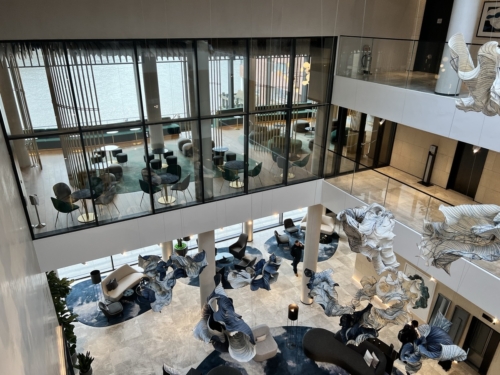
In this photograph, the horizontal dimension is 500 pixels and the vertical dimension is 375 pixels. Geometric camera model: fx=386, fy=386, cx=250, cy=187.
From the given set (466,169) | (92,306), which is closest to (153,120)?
(92,306)

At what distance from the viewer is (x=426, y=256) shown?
4.61 m

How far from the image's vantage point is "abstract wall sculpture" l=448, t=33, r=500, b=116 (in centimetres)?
389

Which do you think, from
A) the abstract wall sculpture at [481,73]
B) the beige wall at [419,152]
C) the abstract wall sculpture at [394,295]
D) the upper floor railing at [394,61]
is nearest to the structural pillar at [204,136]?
the upper floor railing at [394,61]

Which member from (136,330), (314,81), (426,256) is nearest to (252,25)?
(314,81)

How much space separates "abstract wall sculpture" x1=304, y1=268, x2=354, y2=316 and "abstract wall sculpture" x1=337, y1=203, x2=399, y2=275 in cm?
190

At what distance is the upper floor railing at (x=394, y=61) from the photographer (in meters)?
8.46

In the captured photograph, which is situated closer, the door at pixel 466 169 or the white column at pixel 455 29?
the white column at pixel 455 29

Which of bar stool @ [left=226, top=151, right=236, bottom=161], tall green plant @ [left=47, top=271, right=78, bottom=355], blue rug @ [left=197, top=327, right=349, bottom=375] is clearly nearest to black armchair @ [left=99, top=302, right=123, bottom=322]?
tall green plant @ [left=47, top=271, right=78, bottom=355]

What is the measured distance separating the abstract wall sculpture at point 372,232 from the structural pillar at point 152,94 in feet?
17.0

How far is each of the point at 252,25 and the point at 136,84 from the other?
3.03m

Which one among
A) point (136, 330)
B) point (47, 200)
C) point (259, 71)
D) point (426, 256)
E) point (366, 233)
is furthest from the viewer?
point (136, 330)

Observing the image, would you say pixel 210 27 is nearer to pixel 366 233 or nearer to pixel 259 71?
pixel 259 71

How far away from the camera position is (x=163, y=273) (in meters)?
7.52

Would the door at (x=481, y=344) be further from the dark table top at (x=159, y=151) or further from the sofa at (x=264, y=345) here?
the dark table top at (x=159, y=151)
